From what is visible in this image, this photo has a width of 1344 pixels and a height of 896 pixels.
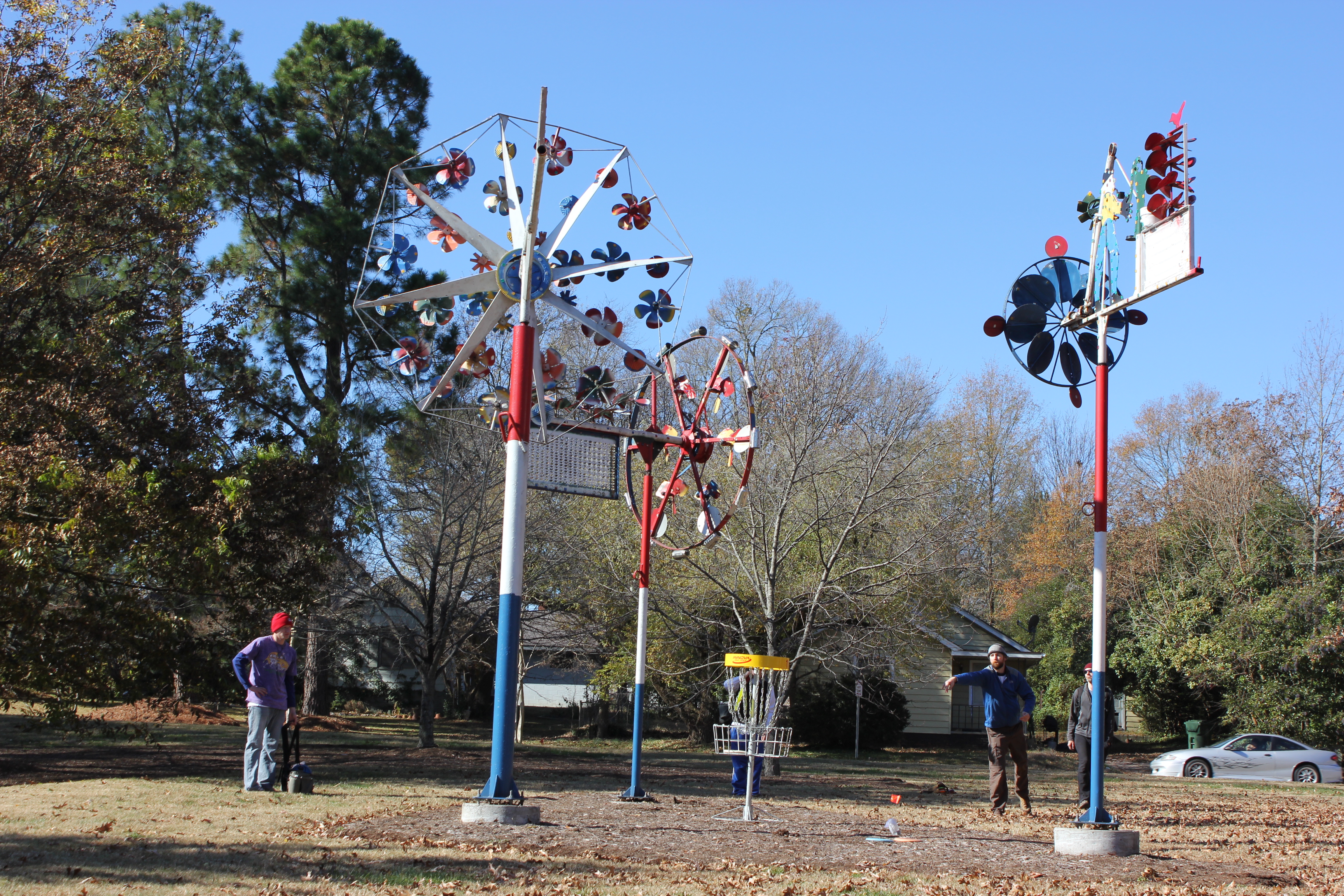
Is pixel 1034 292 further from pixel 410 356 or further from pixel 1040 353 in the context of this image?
pixel 410 356

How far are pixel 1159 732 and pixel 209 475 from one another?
32.4 metres

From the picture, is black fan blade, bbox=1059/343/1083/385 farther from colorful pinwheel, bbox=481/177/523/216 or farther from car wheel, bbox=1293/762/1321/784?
car wheel, bbox=1293/762/1321/784

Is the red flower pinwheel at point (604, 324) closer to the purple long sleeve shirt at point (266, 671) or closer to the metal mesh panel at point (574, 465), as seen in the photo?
the metal mesh panel at point (574, 465)

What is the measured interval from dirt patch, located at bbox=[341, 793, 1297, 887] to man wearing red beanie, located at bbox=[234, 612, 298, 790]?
86.1 inches

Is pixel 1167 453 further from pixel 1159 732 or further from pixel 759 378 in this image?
pixel 759 378

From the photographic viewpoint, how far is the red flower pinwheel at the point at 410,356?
1128cm

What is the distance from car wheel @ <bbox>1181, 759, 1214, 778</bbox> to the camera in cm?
2483

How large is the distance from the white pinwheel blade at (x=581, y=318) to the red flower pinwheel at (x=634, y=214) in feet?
3.84

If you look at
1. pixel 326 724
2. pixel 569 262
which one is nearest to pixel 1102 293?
pixel 569 262

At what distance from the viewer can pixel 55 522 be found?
40.2 ft

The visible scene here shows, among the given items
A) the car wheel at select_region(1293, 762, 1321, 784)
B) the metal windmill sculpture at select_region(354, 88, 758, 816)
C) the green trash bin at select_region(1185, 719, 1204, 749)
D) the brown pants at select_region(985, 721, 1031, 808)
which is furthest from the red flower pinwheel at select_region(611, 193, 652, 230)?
the green trash bin at select_region(1185, 719, 1204, 749)

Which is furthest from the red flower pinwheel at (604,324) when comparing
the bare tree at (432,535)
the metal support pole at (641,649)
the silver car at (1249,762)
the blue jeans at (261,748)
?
the silver car at (1249,762)

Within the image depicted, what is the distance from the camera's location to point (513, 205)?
1078 cm

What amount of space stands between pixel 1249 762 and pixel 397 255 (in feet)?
74.8
